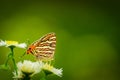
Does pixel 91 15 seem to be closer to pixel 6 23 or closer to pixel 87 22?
pixel 87 22

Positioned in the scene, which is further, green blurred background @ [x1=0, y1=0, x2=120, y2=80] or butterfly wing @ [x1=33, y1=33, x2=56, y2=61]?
green blurred background @ [x1=0, y1=0, x2=120, y2=80]

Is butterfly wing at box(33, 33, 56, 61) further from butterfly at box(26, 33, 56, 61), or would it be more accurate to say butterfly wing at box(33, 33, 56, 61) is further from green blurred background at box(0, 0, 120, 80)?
green blurred background at box(0, 0, 120, 80)

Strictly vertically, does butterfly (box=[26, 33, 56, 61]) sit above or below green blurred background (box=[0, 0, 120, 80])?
below

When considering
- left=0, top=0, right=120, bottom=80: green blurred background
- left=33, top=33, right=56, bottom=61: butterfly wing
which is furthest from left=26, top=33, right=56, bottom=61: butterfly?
left=0, top=0, right=120, bottom=80: green blurred background

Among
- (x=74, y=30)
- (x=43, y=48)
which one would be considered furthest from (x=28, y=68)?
(x=74, y=30)

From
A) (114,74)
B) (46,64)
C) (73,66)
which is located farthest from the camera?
(114,74)

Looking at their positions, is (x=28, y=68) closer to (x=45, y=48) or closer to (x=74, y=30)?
(x=45, y=48)

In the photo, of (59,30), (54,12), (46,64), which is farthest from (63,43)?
(46,64)

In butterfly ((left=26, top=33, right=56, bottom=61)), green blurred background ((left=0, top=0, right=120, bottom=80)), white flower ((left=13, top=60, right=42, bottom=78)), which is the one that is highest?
green blurred background ((left=0, top=0, right=120, bottom=80))
